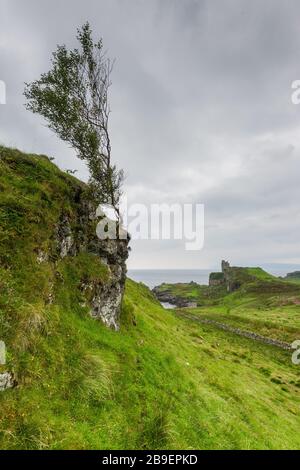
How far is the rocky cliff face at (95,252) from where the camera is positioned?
2194 centimetres

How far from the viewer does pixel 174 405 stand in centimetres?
1803

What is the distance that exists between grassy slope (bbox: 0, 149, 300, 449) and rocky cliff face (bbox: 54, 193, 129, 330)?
1004 millimetres

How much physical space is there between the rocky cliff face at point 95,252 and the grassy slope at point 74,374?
1004 millimetres

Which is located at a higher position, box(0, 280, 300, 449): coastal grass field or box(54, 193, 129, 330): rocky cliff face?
box(54, 193, 129, 330): rocky cliff face

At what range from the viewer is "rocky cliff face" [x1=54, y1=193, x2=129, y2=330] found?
21.9m

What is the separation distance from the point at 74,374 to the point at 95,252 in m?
11.7

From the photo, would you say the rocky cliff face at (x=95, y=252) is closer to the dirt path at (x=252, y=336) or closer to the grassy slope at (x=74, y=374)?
the grassy slope at (x=74, y=374)

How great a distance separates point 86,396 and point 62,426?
7.46 ft

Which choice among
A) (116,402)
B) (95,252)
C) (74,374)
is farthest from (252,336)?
(74,374)

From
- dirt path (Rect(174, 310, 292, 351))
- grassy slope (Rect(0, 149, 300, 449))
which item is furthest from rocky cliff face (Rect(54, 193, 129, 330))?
dirt path (Rect(174, 310, 292, 351))

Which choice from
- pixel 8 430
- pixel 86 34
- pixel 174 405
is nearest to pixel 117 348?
pixel 174 405

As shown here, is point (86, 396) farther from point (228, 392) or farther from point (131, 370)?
point (228, 392)

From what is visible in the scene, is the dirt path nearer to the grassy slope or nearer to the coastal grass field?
the coastal grass field

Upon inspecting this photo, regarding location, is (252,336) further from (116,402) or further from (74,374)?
(74,374)
